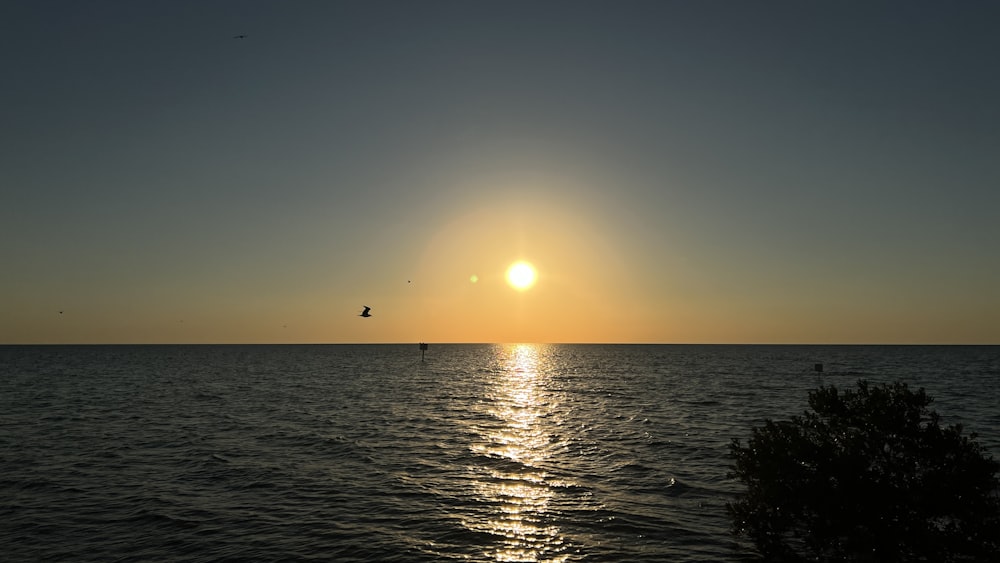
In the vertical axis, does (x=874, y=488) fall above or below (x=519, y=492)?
above

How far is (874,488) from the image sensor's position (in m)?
13.3

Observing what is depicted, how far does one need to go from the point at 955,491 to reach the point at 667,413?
33.2m

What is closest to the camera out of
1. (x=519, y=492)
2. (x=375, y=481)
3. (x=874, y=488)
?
(x=874, y=488)

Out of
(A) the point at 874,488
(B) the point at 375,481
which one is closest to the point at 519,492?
(B) the point at 375,481

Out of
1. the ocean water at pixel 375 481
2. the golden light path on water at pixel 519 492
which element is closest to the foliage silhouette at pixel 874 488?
the ocean water at pixel 375 481

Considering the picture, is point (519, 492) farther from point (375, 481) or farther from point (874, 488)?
point (874, 488)

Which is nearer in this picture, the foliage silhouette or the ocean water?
the foliage silhouette

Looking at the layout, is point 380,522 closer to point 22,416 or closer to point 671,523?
point 671,523

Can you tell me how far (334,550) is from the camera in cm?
1634

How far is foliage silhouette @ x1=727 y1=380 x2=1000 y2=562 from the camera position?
12.9m

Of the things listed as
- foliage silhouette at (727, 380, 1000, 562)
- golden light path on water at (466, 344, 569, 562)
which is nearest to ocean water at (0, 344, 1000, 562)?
golden light path on water at (466, 344, 569, 562)

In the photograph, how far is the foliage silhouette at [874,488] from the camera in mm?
12891

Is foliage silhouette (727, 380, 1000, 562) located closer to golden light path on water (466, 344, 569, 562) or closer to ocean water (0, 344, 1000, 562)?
ocean water (0, 344, 1000, 562)

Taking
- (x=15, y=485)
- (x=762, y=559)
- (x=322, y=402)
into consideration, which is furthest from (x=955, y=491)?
(x=322, y=402)
